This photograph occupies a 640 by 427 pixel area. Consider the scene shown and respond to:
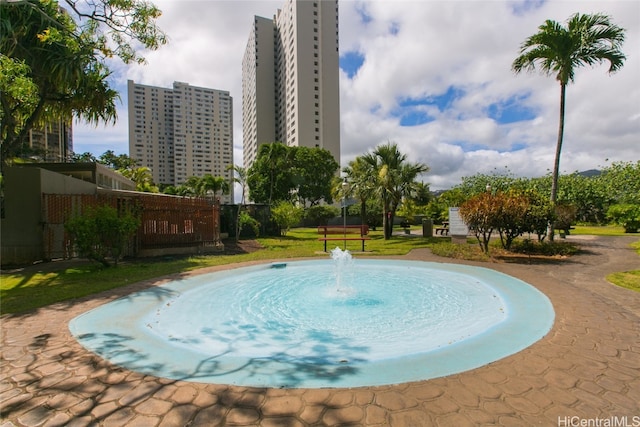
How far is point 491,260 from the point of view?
1128 cm

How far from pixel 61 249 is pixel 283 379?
39.1 feet

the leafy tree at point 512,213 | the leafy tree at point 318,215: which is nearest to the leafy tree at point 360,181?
Answer: the leafy tree at point 512,213

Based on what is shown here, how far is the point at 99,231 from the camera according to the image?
30.9 feet

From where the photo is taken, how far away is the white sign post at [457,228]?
15.1 metres

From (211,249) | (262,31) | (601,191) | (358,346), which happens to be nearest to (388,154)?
(211,249)

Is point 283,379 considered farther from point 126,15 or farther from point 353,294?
point 126,15

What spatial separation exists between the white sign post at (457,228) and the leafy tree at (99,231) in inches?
545

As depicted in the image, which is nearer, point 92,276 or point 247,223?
point 92,276

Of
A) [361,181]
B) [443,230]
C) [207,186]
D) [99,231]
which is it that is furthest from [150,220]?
[207,186]

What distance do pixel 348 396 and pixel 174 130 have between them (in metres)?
112

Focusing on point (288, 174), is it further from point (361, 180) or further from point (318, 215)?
point (361, 180)

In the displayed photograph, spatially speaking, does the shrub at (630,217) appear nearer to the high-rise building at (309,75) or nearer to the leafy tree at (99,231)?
the leafy tree at (99,231)

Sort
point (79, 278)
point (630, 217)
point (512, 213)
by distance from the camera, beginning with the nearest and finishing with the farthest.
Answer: point (79, 278) → point (512, 213) → point (630, 217)

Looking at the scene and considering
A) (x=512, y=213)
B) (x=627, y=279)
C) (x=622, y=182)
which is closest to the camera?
(x=627, y=279)
